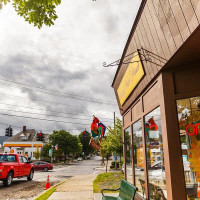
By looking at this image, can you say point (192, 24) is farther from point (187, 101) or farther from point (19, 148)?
point (19, 148)

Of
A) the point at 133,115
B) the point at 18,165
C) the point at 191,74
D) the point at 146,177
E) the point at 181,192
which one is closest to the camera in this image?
the point at 181,192

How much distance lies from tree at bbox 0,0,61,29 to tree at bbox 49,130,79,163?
182ft

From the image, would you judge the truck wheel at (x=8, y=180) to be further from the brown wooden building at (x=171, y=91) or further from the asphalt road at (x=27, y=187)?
the brown wooden building at (x=171, y=91)

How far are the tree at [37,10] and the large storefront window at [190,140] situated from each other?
366cm

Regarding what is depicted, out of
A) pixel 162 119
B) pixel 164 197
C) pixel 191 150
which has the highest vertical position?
pixel 162 119

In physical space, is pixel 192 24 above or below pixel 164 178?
above

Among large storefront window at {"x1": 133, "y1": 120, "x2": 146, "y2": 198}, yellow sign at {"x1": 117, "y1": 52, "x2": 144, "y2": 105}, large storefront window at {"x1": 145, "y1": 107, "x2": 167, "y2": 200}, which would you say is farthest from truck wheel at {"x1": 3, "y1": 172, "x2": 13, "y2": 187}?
large storefront window at {"x1": 145, "y1": 107, "x2": 167, "y2": 200}

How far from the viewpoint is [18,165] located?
41.6 ft

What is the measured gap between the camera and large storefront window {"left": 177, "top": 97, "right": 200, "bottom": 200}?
4215 millimetres

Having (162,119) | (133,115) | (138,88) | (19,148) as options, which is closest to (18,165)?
(133,115)

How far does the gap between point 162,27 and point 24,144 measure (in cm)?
6393

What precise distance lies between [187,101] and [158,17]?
199cm

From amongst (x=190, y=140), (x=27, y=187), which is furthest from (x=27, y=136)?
(x=190, y=140)

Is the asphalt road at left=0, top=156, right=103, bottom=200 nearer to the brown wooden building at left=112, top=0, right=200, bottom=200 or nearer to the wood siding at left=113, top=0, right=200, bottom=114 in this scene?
the brown wooden building at left=112, top=0, right=200, bottom=200
